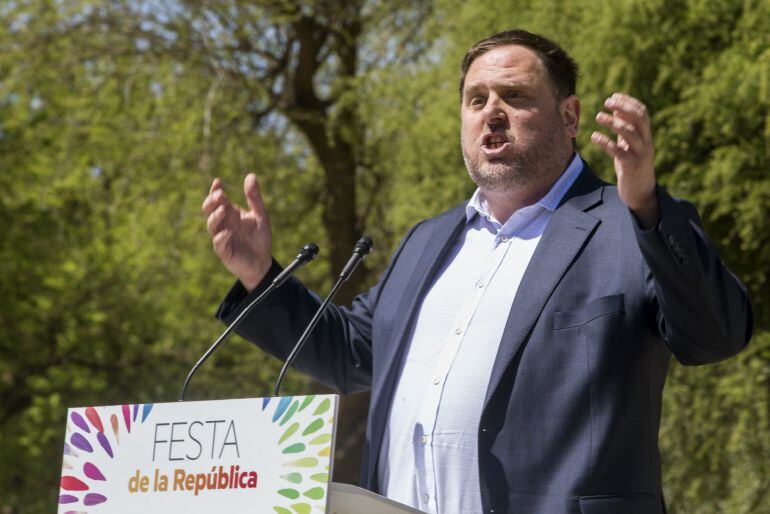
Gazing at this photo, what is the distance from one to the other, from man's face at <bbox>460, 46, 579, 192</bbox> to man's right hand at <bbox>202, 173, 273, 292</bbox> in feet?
1.88

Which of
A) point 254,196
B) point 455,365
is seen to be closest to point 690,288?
point 455,365

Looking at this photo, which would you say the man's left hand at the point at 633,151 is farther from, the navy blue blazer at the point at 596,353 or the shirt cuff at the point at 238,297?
the shirt cuff at the point at 238,297

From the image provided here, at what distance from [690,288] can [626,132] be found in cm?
36

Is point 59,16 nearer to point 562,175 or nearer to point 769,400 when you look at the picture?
point 769,400

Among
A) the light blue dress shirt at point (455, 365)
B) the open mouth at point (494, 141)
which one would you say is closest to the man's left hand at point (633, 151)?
the light blue dress shirt at point (455, 365)

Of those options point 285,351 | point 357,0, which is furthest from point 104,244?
point 285,351

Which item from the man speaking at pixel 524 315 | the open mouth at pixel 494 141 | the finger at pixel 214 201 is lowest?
the man speaking at pixel 524 315

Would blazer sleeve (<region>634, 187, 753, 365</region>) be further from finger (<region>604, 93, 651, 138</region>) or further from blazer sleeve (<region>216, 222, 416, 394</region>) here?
blazer sleeve (<region>216, 222, 416, 394</region>)

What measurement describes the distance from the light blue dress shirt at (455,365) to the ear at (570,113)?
0.08m

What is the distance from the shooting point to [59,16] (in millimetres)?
9445

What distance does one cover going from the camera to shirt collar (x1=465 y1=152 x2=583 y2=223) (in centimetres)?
291

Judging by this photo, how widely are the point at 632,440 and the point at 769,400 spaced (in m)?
4.57

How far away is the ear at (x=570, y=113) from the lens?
2.99 metres

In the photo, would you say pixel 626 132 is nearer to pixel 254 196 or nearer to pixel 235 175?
pixel 254 196
